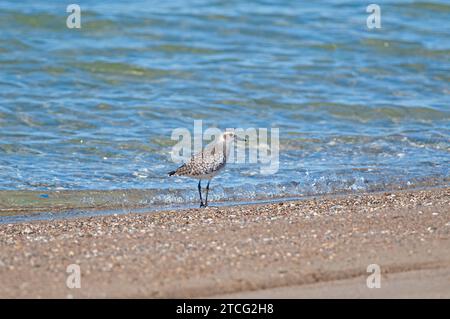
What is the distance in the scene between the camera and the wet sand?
611 cm

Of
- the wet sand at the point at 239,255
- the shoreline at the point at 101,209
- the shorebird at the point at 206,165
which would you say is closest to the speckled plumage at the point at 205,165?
the shorebird at the point at 206,165

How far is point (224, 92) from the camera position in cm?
1538

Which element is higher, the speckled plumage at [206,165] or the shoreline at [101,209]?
the speckled plumage at [206,165]

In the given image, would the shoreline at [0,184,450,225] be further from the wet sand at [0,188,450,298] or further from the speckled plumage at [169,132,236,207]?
the wet sand at [0,188,450,298]

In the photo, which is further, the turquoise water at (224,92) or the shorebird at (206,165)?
the turquoise water at (224,92)

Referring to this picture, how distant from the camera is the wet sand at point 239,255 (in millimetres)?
6109

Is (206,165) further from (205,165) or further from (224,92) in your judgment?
(224,92)

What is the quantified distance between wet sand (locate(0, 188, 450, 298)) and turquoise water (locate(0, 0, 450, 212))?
230cm

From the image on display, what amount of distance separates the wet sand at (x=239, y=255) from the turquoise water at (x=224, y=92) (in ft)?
7.56

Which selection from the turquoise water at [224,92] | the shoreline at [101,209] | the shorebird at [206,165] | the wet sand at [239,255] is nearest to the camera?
the wet sand at [239,255]

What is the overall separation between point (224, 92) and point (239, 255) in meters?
8.84

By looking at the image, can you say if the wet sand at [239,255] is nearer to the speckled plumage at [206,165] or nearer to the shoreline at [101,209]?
the shoreline at [101,209]

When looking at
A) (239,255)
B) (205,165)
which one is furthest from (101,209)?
(239,255)

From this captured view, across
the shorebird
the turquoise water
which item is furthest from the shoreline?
the shorebird
